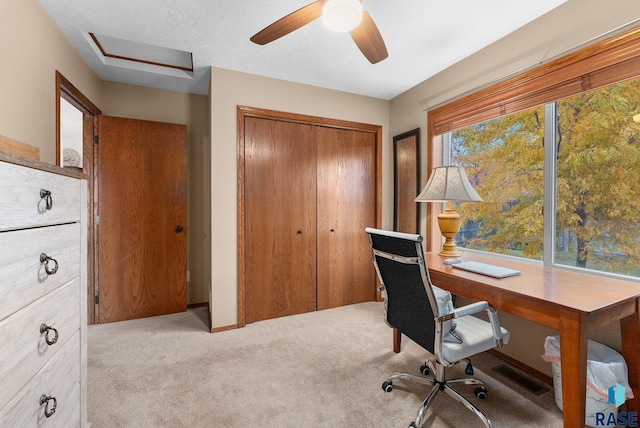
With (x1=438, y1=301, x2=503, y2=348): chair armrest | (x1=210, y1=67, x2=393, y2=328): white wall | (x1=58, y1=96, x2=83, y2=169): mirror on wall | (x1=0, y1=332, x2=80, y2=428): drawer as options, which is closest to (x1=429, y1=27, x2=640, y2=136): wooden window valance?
(x1=438, y1=301, x2=503, y2=348): chair armrest

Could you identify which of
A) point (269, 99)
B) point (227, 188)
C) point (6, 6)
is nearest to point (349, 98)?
point (269, 99)

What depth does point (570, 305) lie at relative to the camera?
1191 millimetres

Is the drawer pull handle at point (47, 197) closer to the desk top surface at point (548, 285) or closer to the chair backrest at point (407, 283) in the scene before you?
the chair backrest at point (407, 283)

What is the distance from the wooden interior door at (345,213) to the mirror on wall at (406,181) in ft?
0.87

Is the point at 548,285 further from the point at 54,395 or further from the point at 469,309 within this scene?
the point at 54,395

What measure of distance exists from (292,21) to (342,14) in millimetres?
304

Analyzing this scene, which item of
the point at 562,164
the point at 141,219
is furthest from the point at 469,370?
the point at 141,219

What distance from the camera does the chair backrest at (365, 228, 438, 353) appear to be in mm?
1352

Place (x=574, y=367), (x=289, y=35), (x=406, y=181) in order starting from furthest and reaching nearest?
1. (x=406, y=181)
2. (x=289, y=35)
3. (x=574, y=367)

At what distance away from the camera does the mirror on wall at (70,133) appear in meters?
3.38

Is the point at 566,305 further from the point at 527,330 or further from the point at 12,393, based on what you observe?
the point at 12,393

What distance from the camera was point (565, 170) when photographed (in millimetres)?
1894

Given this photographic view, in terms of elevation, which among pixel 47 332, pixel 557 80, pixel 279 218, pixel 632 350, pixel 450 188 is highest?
pixel 557 80

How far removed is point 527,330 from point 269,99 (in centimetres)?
291
